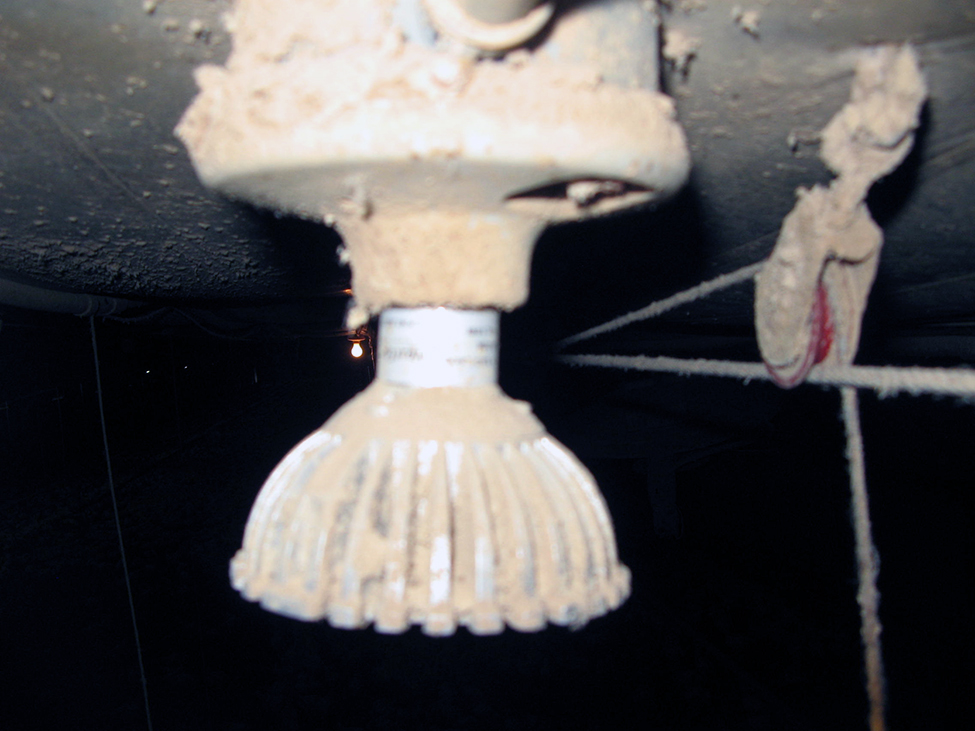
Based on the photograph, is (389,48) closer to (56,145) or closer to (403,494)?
(403,494)

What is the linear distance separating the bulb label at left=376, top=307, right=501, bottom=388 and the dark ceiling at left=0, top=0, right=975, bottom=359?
35 centimetres

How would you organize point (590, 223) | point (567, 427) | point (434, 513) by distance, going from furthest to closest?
point (567, 427) < point (590, 223) < point (434, 513)

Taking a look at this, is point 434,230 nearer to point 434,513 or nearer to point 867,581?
point 434,513

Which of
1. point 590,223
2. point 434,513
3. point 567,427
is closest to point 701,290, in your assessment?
point 590,223

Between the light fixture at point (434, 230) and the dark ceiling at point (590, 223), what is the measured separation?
0.17 meters

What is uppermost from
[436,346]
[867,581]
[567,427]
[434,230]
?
[434,230]

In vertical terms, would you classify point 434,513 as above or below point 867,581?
above

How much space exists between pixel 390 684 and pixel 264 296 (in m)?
1.91

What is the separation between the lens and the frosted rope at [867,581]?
0.66 metres

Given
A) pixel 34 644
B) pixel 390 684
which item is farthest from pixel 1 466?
pixel 390 684

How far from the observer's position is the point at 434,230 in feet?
1.96

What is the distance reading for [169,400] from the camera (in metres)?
7.90

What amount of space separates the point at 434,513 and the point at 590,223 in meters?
0.59

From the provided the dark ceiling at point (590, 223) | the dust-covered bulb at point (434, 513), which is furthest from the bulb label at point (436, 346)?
the dark ceiling at point (590, 223)
